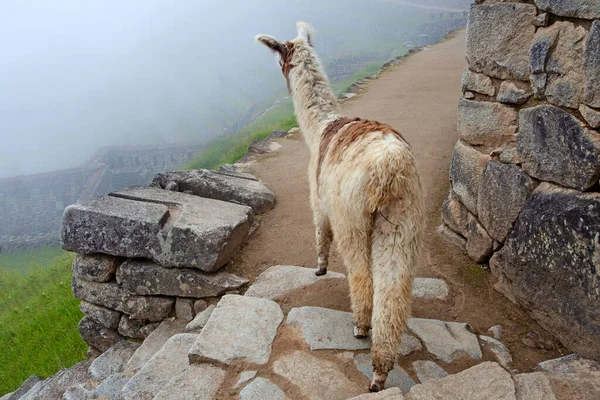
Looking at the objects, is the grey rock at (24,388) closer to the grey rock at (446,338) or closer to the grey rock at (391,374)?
the grey rock at (391,374)

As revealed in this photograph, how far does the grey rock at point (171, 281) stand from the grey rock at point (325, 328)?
1156 mm

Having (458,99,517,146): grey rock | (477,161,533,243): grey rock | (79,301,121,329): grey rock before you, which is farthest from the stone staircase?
(458,99,517,146): grey rock

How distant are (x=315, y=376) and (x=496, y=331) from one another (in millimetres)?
1540

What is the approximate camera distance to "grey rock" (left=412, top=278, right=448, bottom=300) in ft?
13.0

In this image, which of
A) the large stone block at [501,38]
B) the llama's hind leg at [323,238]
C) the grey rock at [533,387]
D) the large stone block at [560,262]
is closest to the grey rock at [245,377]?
the llama's hind leg at [323,238]

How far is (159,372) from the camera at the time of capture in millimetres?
3307

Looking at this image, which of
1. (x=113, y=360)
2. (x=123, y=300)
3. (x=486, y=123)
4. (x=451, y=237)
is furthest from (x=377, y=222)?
(x=113, y=360)

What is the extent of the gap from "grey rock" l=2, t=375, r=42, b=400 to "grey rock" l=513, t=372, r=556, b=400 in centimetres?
544

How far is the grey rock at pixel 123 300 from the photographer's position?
15.5ft

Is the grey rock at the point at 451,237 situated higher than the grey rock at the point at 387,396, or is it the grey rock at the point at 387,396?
the grey rock at the point at 387,396

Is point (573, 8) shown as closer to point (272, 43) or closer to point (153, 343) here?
point (272, 43)

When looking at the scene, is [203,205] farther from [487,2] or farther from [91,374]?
[487,2]

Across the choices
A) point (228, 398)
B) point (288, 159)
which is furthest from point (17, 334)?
point (228, 398)

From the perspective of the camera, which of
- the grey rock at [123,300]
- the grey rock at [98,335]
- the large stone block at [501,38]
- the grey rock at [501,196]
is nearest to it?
the large stone block at [501,38]
